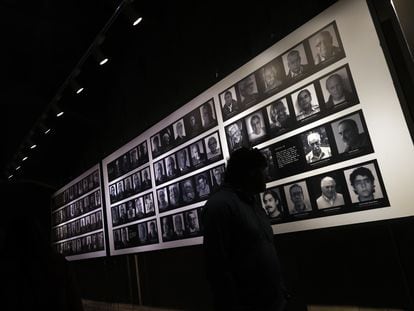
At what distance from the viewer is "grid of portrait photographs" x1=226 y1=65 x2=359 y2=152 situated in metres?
1.98

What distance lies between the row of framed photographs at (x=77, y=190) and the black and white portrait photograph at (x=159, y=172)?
176cm

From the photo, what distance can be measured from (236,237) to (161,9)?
10.8 feet

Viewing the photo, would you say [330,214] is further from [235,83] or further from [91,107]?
[91,107]

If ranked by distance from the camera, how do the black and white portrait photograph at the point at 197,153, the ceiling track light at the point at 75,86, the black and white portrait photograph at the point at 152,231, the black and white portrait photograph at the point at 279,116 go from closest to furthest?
1. the black and white portrait photograph at the point at 279,116
2. the black and white portrait photograph at the point at 197,153
3. the black and white portrait photograph at the point at 152,231
4. the ceiling track light at the point at 75,86

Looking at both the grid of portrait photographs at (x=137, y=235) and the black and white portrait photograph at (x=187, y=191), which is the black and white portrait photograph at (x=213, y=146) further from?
the grid of portrait photographs at (x=137, y=235)

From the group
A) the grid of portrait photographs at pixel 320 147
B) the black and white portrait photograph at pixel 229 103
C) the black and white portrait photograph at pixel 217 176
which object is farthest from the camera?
the black and white portrait photograph at pixel 217 176

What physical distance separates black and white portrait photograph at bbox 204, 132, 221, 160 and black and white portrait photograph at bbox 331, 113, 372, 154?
1156mm

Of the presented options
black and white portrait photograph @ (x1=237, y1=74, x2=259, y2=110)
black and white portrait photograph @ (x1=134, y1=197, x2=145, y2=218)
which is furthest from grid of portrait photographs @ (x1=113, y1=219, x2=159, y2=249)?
black and white portrait photograph @ (x1=237, y1=74, x2=259, y2=110)

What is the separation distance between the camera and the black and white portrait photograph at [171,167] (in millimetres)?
3428

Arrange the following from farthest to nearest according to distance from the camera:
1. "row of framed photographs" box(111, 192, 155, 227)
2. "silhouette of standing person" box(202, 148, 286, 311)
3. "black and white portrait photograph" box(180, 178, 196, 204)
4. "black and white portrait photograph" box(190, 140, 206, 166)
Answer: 1. "row of framed photographs" box(111, 192, 155, 227)
2. "black and white portrait photograph" box(180, 178, 196, 204)
3. "black and white portrait photograph" box(190, 140, 206, 166)
4. "silhouette of standing person" box(202, 148, 286, 311)

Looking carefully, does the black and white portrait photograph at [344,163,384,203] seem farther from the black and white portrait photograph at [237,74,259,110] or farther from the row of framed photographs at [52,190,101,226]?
the row of framed photographs at [52,190,101,226]

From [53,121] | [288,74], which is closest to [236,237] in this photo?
[288,74]

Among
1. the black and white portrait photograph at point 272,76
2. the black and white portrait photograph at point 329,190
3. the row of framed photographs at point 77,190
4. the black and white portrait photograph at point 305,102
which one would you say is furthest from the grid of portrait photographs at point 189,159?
the row of framed photographs at point 77,190

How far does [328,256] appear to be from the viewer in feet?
Result: 7.45
